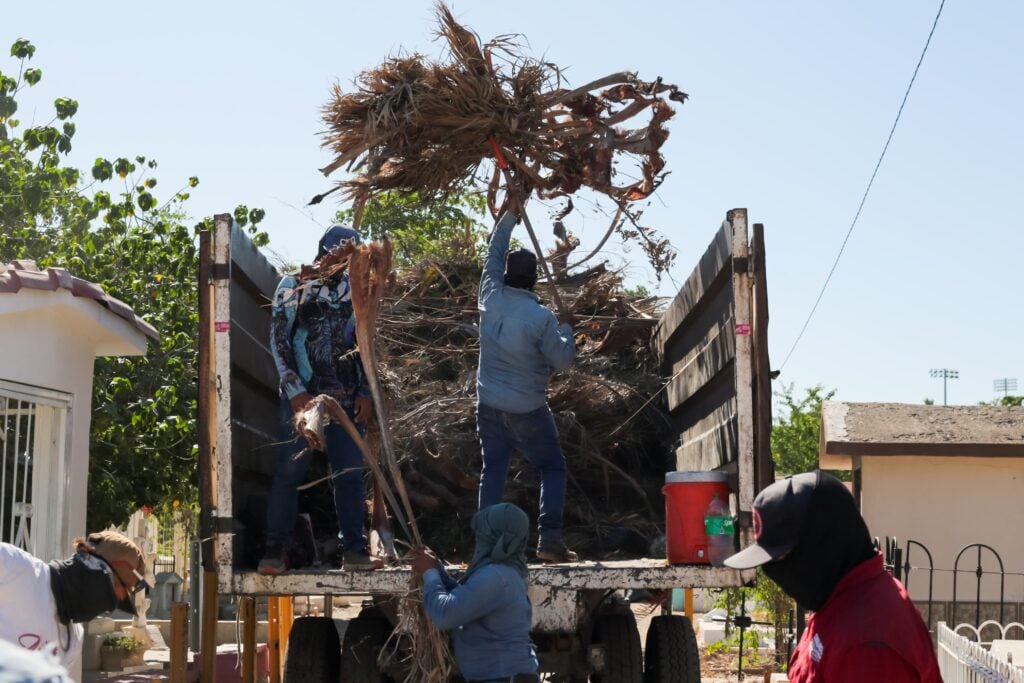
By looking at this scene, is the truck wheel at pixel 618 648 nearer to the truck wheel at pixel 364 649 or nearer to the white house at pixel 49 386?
the truck wheel at pixel 364 649

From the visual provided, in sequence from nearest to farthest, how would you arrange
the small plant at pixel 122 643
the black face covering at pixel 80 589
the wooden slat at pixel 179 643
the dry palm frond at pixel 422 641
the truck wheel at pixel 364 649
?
the black face covering at pixel 80 589
the dry palm frond at pixel 422 641
the truck wheel at pixel 364 649
the wooden slat at pixel 179 643
the small plant at pixel 122 643

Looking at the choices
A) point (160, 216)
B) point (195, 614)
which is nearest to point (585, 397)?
point (195, 614)

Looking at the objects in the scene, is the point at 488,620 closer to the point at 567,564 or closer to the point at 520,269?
the point at 567,564

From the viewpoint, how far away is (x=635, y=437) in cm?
777

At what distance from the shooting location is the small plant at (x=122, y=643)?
14180 mm

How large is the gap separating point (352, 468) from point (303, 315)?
2.54 ft

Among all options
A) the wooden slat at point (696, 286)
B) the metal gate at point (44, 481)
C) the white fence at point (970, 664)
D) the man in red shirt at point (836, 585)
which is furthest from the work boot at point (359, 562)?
the man in red shirt at point (836, 585)

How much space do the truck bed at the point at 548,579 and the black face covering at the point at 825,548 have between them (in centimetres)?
Result: 268

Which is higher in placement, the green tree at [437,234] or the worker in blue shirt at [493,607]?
the green tree at [437,234]

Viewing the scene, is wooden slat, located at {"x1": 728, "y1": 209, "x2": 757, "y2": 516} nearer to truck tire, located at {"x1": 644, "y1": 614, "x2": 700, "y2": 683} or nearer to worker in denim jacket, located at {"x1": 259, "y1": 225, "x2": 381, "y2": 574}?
truck tire, located at {"x1": 644, "y1": 614, "x2": 700, "y2": 683}

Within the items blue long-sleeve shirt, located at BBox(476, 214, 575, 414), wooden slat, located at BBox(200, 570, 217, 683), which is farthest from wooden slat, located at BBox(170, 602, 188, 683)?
blue long-sleeve shirt, located at BBox(476, 214, 575, 414)

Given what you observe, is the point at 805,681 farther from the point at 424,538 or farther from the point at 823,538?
the point at 424,538

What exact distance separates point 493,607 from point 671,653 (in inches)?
71.8

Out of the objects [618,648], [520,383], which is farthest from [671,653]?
[520,383]
